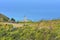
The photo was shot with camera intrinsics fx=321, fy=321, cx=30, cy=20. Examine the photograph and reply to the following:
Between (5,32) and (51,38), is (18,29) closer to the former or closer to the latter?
(5,32)

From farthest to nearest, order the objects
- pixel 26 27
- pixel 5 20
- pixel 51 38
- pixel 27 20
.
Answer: pixel 5 20 < pixel 27 20 < pixel 26 27 < pixel 51 38

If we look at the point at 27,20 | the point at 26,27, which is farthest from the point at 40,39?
the point at 27,20

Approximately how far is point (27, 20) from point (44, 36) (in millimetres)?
1189

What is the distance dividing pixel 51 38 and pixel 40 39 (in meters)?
0.28

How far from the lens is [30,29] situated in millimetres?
8172

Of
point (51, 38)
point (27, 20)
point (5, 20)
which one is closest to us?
point (51, 38)

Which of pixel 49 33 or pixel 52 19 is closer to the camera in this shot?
pixel 49 33

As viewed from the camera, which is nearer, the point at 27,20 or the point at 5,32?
the point at 5,32

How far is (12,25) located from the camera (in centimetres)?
856

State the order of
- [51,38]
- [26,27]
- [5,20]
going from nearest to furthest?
[51,38], [26,27], [5,20]

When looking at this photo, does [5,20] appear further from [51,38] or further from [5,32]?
[51,38]

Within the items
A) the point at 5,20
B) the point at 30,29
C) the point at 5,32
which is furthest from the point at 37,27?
the point at 5,20

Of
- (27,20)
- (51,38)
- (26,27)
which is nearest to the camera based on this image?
(51,38)

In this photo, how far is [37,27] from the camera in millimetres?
8281
